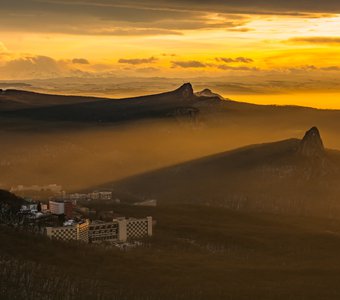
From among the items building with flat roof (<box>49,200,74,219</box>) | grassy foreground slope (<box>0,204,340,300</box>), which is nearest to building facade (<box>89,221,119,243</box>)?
building with flat roof (<box>49,200,74,219</box>)

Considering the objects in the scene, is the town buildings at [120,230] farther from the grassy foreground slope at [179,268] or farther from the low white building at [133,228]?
the grassy foreground slope at [179,268]

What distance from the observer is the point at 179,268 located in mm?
136875

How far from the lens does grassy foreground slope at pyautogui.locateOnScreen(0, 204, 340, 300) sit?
113 metres

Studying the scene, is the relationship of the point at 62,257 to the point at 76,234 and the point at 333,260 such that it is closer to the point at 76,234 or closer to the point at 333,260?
the point at 76,234

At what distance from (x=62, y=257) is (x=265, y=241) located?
48810 mm

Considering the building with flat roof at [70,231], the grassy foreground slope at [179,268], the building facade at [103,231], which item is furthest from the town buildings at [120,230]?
the grassy foreground slope at [179,268]

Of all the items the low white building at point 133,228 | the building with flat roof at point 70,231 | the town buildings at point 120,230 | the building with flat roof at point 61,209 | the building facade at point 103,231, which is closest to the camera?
the building with flat roof at point 70,231

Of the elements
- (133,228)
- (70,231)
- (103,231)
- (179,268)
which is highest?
(70,231)

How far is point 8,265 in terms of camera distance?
385ft

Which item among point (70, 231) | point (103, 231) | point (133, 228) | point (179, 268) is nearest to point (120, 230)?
point (103, 231)

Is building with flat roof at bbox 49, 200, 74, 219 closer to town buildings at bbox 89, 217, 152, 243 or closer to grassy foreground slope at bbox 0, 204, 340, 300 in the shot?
town buildings at bbox 89, 217, 152, 243

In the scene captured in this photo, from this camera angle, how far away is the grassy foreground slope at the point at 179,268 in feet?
372

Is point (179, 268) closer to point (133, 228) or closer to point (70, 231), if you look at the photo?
point (70, 231)

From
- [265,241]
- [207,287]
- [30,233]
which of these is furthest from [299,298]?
[265,241]
